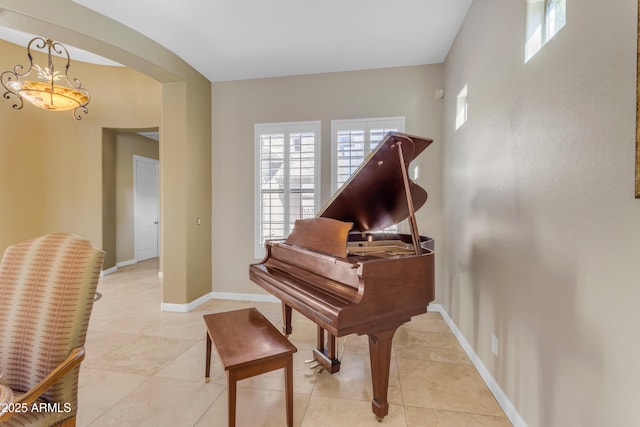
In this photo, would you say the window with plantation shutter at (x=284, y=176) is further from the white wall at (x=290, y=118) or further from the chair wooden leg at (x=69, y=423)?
the chair wooden leg at (x=69, y=423)

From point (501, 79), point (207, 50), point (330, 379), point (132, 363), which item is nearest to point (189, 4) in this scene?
point (207, 50)

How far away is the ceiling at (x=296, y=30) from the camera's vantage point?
8.27 ft

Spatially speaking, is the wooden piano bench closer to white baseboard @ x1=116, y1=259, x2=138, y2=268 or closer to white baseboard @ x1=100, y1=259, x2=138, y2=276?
white baseboard @ x1=100, y1=259, x2=138, y2=276

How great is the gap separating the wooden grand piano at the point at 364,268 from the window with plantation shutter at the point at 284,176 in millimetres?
1354

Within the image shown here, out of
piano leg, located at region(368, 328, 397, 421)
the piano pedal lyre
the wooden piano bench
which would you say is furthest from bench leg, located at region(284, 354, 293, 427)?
the piano pedal lyre

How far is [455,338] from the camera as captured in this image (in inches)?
112

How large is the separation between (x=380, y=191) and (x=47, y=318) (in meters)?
2.05

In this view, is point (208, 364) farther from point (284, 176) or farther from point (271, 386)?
point (284, 176)

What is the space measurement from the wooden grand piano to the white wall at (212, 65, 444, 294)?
4.66ft

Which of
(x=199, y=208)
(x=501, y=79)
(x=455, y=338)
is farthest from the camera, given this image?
(x=199, y=208)

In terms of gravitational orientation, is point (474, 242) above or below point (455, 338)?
above

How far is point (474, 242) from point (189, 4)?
3.27 metres

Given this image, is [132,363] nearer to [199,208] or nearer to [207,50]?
[199,208]

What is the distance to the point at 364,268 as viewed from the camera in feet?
5.05
